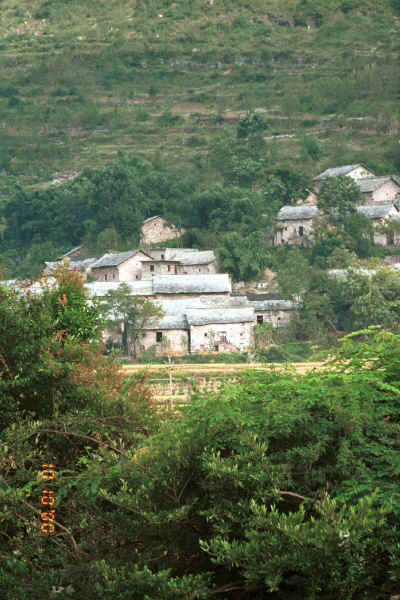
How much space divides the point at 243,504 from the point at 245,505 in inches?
1.3

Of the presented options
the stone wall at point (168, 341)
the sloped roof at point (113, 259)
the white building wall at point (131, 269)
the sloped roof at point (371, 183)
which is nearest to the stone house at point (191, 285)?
the white building wall at point (131, 269)

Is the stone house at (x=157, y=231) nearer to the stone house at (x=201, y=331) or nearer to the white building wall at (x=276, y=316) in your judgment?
the white building wall at (x=276, y=316)

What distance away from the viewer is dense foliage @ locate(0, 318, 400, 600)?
5.57m

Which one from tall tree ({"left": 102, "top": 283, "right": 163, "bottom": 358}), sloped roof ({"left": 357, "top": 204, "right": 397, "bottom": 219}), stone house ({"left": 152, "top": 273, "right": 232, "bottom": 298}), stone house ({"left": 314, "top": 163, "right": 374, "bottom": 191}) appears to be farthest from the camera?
stone house ({"left": 314, "top": 163, "right": 374, "bottom": 191})

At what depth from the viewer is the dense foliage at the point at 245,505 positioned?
5574 millimetres

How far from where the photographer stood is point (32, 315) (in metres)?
10.5

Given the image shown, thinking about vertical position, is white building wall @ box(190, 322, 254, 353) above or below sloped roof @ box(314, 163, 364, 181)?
below

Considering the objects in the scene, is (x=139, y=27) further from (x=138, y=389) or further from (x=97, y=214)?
(x=138, y=389)

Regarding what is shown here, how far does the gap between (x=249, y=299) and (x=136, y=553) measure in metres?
35.1

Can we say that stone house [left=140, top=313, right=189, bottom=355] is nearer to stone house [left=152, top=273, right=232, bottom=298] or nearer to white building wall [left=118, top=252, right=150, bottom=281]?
stone house [left=152, top=273, right=232, bottom=298]

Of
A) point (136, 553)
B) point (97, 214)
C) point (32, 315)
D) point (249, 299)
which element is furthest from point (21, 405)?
point (97, 214)

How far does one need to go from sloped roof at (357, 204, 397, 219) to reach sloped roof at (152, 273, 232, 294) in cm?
1169
